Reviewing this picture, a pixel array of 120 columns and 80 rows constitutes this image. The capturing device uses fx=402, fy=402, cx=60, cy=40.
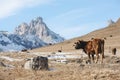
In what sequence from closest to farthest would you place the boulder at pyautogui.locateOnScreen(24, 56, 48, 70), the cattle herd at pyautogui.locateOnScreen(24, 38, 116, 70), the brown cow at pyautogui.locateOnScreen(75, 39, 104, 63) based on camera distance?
the boulder at pyautogui.locateOnScreen(24, 56, 48, 70), the cattle herd at pyautogui.locateOnScreen(24, 38, 116, 70), the brown cow at pyautogui.locateOnScreen(75, 39, 104, 63)

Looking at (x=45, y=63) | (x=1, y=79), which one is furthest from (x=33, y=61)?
(x=1, y=79)

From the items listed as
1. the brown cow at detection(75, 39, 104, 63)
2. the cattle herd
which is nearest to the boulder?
the cattle herd

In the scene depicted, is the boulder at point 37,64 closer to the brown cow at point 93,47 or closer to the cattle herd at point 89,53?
the cattle herd at point 89,53

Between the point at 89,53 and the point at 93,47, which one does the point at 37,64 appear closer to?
the point at 93,47

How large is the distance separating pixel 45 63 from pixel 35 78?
7.35m

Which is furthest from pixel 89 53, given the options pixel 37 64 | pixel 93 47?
pixel 37 64

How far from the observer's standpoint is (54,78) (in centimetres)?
1791

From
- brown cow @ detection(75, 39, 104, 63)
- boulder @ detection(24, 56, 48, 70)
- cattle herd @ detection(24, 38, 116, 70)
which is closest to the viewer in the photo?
boulder @ detection(24, 56, 48, 70)

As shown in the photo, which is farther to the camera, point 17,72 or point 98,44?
point 98,44

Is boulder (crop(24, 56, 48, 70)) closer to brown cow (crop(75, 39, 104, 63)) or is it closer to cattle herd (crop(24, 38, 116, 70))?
cattle herd (crop(24, 38, 116, 70))

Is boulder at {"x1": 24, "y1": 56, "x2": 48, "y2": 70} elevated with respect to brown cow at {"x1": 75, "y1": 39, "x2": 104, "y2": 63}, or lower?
lower

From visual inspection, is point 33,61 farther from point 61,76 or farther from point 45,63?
point 61,76

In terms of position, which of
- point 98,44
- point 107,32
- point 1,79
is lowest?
point 1,79

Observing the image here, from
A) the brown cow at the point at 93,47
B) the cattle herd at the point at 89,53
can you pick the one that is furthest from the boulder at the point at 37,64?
the brown cow at the point at 93,47
